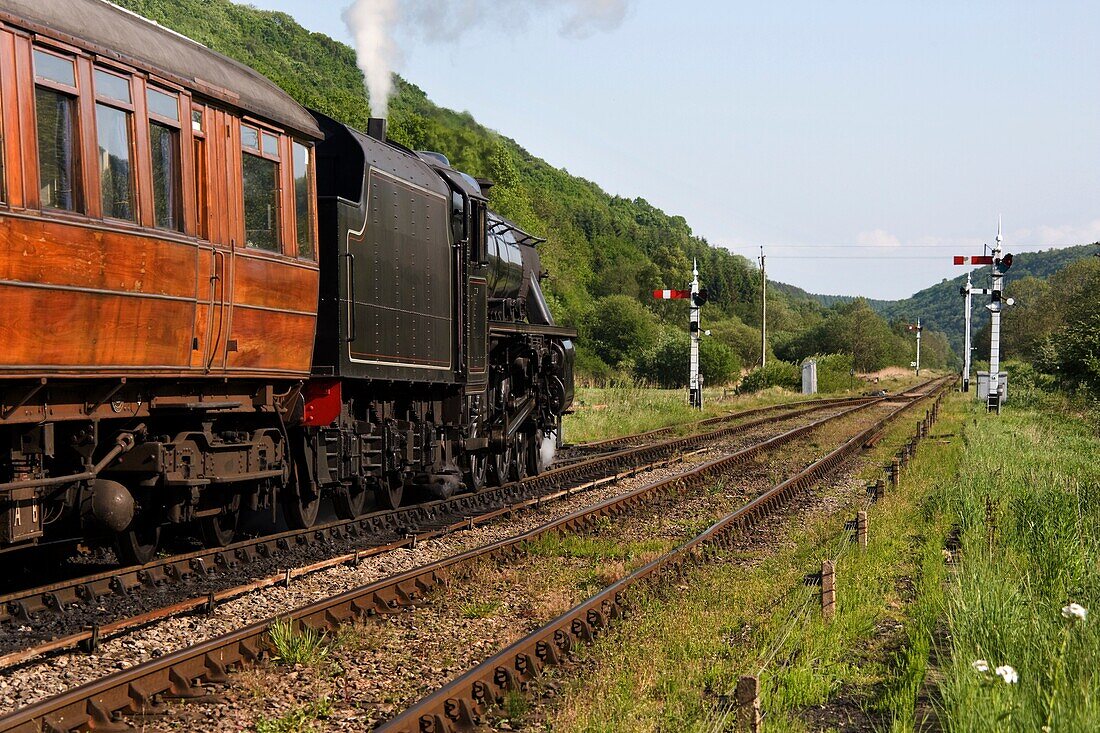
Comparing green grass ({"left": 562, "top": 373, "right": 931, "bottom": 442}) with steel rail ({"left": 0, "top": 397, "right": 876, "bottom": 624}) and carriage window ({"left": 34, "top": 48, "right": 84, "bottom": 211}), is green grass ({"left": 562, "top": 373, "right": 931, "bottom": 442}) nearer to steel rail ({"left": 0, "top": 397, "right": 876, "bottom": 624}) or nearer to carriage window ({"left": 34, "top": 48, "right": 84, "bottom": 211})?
steel rail ({"left": 0, "top": 397, "right": 876, "bottom": 624})

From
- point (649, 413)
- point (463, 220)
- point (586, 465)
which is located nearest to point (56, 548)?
point (463, 220)

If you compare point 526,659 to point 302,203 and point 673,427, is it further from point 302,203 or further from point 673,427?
point 673,427

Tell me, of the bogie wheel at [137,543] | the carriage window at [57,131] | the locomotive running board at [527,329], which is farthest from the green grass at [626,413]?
the carriage window at [57,131]

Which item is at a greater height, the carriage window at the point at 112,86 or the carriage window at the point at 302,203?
the carriage window at the point at 112,86

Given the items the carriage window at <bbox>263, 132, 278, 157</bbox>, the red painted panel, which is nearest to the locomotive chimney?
the carriage window at <bbox>263, 132, 278, 157</bbox>

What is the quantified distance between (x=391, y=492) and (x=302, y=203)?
4.60m

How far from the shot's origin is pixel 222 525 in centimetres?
1044

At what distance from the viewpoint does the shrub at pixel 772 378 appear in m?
54.8

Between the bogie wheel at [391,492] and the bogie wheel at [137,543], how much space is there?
13.4 feet

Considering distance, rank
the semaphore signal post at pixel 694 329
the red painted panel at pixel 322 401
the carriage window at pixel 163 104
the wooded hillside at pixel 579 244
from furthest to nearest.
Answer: the wooded hillside at pixel 579 244 < the semaphore signal post at pixel 694 329 < the red painted panel at pixel 322 401 < the carriage window at pixel 163 104


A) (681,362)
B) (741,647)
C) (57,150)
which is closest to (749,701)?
(741,647)

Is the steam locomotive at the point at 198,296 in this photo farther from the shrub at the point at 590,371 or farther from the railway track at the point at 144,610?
the shrub at the point at 590,371

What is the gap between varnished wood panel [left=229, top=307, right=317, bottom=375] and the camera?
29.4 ft

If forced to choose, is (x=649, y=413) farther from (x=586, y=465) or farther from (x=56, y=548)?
(x=56, y=548)
